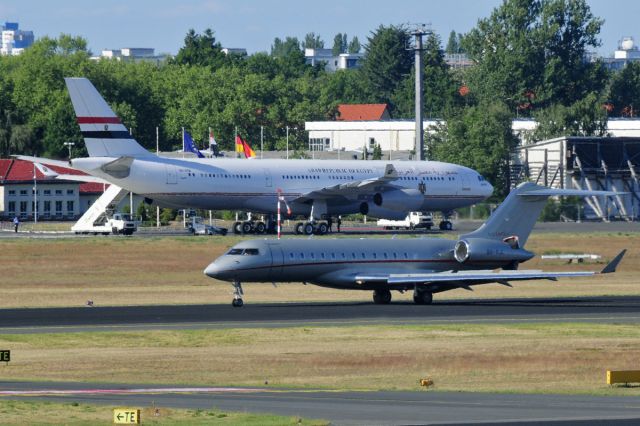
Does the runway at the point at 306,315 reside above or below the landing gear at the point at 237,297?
below

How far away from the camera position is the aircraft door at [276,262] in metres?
56.1

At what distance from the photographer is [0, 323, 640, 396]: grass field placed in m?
37.6

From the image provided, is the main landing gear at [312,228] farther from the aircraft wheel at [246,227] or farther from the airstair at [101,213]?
the airstair at [101,213]

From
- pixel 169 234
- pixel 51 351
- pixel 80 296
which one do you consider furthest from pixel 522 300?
pixel 169 234

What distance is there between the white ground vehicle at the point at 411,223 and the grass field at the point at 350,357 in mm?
63563

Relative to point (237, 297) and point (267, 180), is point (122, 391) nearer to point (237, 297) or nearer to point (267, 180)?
point (237, 297)

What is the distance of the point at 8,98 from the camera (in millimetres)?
183875

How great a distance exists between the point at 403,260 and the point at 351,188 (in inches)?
1601

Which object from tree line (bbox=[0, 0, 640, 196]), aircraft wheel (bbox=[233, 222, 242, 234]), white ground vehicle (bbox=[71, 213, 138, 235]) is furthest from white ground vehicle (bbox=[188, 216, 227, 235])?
tree line (bbox=[0, 0, 640, 196])

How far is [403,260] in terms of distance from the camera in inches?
2328

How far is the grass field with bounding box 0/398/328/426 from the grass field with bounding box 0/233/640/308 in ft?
95.8

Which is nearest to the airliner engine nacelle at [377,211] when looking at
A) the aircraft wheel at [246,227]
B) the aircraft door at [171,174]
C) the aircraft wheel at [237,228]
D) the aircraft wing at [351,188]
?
the aircraft wing at [351,188]

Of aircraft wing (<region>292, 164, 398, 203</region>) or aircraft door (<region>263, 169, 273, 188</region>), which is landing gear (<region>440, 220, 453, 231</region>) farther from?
aircraft door (<region>263, 169, 273, 188</region>)

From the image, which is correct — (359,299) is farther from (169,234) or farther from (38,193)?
(38,193)
